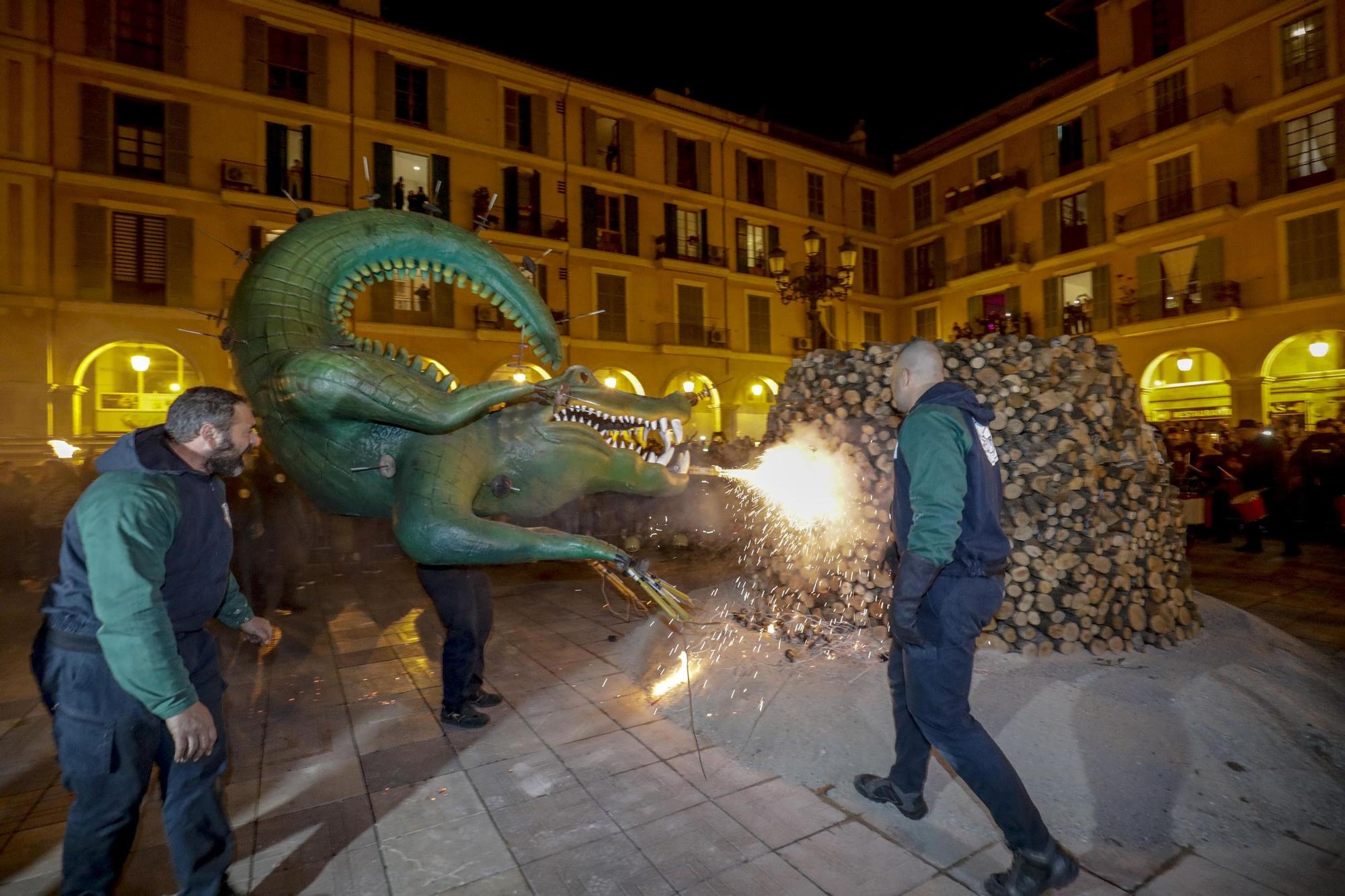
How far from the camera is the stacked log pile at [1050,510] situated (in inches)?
167

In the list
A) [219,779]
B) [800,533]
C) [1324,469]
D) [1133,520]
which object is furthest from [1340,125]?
[219,779]

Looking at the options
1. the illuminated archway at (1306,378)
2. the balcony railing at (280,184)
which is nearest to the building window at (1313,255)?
the illuminated archway at (1306,378)

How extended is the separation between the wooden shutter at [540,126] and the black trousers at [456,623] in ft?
70.1

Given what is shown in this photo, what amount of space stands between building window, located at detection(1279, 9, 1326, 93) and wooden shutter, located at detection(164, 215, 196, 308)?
96.8 ft

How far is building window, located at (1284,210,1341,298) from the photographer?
16.6 meters

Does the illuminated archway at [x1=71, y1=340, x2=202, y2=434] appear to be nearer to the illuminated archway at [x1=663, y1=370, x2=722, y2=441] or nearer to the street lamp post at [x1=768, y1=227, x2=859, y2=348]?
the illuminated archway at [x1=663, y1=370, x2=722, y2=441]

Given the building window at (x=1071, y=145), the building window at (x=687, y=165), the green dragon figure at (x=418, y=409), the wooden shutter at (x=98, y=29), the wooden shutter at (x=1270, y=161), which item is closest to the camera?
the green dragon figure at (x=418, y=409)

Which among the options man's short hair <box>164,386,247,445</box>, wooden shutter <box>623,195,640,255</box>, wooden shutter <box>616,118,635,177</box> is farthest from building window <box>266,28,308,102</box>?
man's short hair <box>164,386,247,445</box>

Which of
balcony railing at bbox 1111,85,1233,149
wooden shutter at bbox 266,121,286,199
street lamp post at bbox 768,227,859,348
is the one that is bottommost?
street lamp post at bbox 768,227,859,348

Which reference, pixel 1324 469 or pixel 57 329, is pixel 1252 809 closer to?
pixel 1324 469

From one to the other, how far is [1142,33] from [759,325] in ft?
50.3

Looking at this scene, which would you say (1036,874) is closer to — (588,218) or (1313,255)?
(1313,255)

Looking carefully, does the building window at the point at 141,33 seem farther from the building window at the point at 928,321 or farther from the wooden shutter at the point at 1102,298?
the wooden shutter at the point at 1102,298

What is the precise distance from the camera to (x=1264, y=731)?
127 inches
